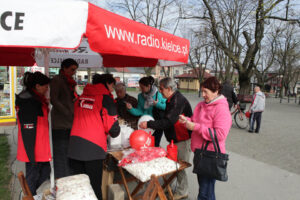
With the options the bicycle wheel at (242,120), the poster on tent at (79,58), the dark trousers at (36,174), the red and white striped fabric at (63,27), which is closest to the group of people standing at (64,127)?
the dark trousers at (36,174)

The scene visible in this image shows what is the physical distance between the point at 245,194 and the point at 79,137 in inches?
109

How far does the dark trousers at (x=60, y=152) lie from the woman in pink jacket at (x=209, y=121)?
5.14ft

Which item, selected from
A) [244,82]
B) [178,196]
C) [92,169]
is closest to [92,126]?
[92,169]

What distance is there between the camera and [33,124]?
231 centimetres

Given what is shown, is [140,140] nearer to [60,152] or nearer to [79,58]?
[60,152]

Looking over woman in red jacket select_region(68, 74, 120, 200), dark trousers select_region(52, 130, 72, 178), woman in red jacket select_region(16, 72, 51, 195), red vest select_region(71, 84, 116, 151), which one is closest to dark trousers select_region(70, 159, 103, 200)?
woman in red jacket select_region(68, 74, 120, 200)

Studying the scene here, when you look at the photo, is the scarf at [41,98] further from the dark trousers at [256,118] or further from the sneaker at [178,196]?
the dark trousers at [256,118]

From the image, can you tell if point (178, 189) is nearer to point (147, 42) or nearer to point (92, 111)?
point (92, 111)

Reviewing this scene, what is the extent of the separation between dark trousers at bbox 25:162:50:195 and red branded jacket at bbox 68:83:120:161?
24.7 inches

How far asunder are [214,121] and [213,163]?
44 centimetres

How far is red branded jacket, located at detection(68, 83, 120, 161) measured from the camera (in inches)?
84.4

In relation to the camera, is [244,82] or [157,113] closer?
[157,113]

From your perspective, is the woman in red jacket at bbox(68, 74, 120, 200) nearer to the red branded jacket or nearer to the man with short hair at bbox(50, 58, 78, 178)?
the red branded jacket

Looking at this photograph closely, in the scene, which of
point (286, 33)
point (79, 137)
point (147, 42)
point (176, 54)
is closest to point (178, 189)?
point (79, 137)
